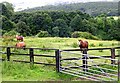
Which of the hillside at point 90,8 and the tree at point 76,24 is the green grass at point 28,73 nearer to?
the tree at point 76,24

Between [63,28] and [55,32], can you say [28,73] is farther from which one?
[63,28]

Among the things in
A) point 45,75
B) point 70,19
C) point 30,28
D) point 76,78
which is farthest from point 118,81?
point 70,19

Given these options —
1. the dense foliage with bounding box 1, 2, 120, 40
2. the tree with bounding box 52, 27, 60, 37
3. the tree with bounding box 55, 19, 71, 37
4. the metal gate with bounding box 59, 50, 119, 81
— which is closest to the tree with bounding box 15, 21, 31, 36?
the dense foliage with bounding box 1, 2, 120, 40

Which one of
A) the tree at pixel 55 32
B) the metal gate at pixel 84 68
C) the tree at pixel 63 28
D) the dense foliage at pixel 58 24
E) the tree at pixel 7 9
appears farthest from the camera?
the tree at pixel 7 9

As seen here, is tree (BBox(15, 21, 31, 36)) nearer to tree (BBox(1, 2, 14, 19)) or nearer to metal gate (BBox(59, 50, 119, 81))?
tree (BBox(1, 2, 14, 19))

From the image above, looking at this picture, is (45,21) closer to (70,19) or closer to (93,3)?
(70,19)

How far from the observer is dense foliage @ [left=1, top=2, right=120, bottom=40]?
5525cm

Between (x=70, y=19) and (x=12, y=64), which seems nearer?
(x=12, y=64)

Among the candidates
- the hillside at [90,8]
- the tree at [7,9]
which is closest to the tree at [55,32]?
the tree at [7,9]

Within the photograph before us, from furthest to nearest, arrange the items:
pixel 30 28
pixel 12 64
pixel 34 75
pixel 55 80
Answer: pixel 30 28
pixel 12 64
pixel 34 75
pixel 55 80

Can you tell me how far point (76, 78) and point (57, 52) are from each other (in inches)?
55.7

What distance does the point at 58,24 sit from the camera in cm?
5803

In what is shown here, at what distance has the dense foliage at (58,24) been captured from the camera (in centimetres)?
5525

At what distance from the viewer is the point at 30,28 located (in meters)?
58.2
